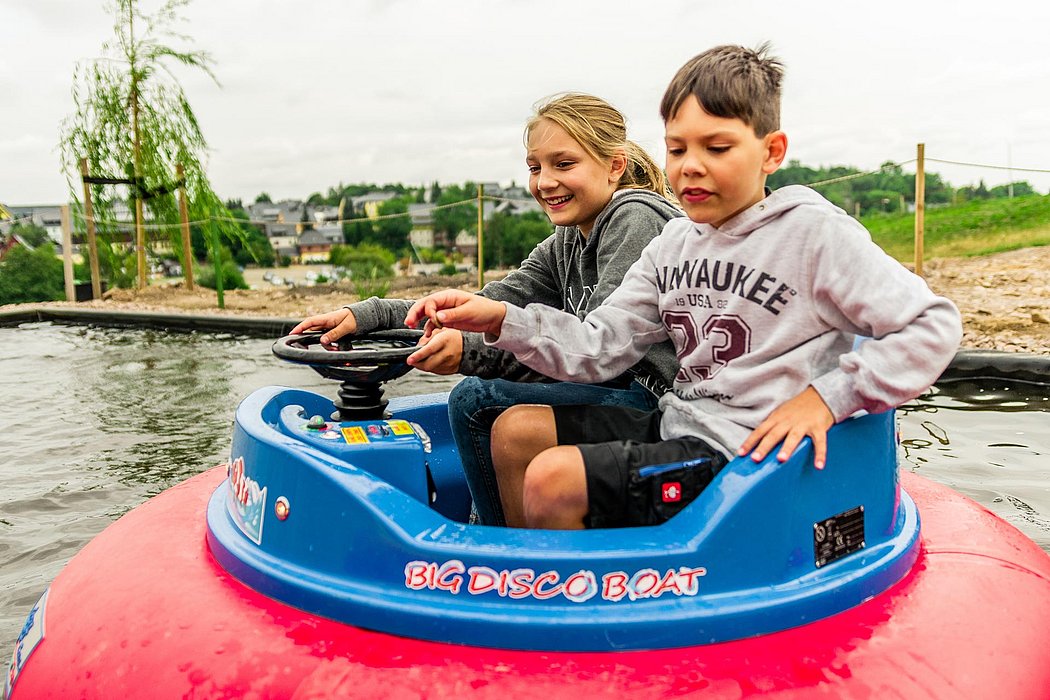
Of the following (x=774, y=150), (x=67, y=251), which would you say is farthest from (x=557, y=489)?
(x=67, y=251)

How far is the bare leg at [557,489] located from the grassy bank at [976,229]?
9.03 metres

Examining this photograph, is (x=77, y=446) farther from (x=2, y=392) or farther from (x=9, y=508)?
(x=2, y=392)

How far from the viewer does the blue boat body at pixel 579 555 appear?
1570 mm

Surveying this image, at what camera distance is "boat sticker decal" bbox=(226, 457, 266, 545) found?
1898 millimetres

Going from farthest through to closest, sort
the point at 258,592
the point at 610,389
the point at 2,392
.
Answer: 1. the point at 2,392
2. the point at 610,389
3. the point at 258,592

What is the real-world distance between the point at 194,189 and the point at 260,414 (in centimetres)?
1064

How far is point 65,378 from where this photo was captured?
666 cm

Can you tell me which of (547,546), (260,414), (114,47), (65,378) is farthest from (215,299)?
(547,546)

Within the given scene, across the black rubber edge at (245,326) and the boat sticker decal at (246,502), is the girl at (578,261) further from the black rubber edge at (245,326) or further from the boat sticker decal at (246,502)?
the black rubber edge at (245,326)

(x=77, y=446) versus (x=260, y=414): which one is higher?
(x=260, y=414)

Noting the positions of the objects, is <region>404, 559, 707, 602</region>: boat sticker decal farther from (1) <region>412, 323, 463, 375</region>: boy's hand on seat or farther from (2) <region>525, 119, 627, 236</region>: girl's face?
(2) <region>525, 119, 627, 236</region>: girl's face

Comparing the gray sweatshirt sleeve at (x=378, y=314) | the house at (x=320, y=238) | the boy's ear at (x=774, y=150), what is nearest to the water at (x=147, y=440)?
the gray sweatshirt sleeve at (x=378, y=314)

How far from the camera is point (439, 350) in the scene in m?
1.91

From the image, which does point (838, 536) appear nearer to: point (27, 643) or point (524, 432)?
point (524, 432)
